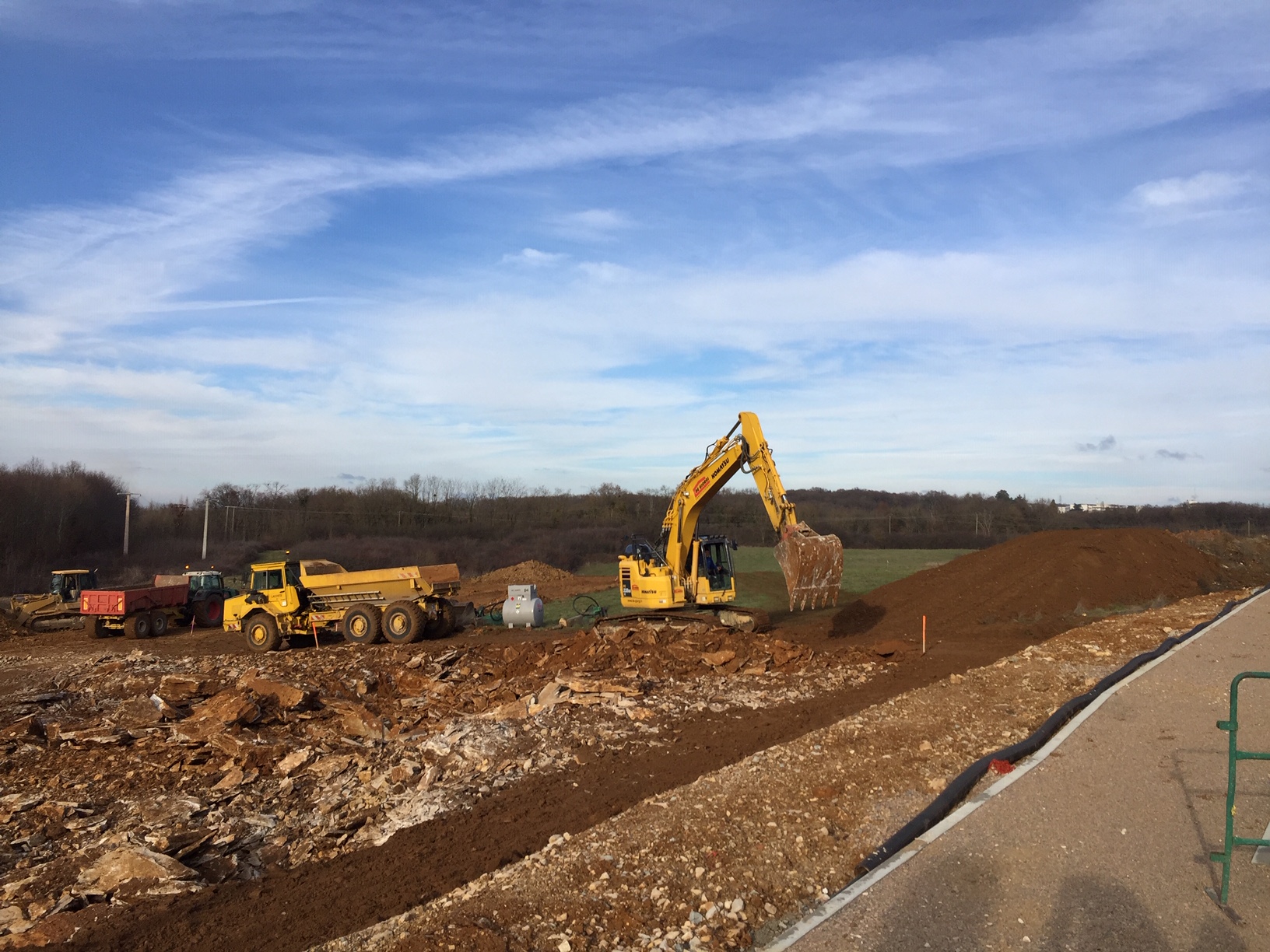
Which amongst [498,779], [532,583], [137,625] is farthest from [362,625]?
[532,583]

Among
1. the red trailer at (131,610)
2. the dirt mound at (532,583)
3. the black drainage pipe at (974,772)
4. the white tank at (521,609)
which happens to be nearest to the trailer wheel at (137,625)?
the red trailer at (131,610)

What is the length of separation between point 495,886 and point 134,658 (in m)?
19.5

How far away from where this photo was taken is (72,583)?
101 feet

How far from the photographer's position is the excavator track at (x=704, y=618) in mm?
19906

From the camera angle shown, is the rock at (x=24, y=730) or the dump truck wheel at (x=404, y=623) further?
the dump truck wheel at (x=404, y=623)

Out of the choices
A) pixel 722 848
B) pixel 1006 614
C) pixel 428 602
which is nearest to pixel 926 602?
pixel 1006 614

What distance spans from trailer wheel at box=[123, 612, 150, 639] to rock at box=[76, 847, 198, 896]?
70.8 feet

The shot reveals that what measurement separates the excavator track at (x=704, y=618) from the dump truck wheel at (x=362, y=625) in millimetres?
6426

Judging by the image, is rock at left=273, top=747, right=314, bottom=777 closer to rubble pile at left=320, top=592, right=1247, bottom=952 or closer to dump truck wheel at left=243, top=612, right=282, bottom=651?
rubble pile at left=320, top=592, right=1247, bottom=952

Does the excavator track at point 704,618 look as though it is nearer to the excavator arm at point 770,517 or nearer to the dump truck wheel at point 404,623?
the excavator arm at point 770,517

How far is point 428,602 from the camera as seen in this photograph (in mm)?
23703

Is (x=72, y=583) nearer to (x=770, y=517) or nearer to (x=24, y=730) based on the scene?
(x=24, y=730)

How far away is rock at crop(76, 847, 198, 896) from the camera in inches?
324

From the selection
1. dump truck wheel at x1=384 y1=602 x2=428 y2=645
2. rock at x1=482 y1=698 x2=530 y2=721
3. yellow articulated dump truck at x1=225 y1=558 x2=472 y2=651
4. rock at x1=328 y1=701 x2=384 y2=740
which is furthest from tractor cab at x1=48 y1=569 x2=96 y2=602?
rock at x1=482 y1=698 x2=530 y2=721
